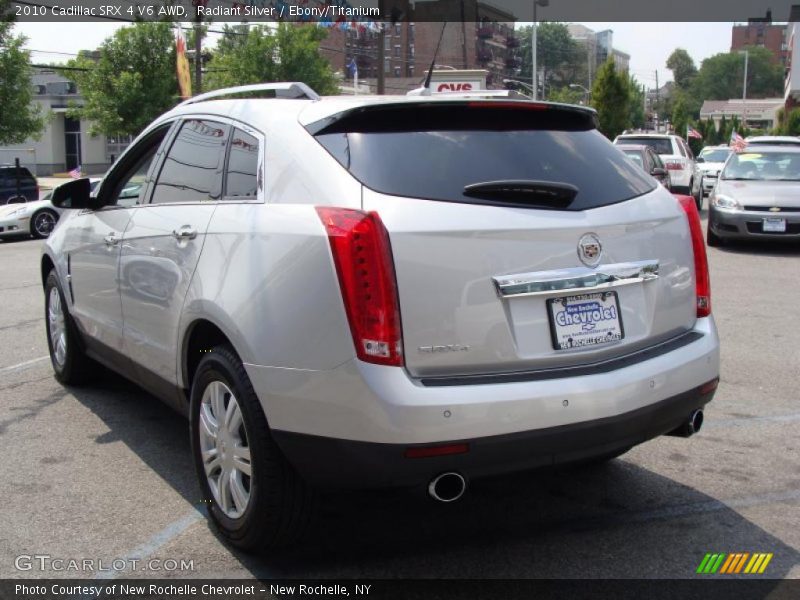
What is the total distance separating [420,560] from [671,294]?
1451mm

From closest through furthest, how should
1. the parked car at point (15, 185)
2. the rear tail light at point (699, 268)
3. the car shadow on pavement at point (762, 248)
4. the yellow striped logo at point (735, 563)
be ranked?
the yellow striped logo at point (735, 563)
the rear tail light at point (699, 268)
the car shadow on pavement at point (762, 248)
the parked car at point (15, 185)

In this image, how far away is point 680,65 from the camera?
7264 inches

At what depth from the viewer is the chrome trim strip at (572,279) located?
10.4 ft

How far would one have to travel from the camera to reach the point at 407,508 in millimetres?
4141

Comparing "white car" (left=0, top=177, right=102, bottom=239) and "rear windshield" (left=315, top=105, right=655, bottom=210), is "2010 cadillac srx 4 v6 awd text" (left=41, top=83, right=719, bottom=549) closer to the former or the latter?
"rear windshield" (left=315, top=105, right=655, bottom=210)

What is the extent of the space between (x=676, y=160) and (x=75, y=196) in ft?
64.4

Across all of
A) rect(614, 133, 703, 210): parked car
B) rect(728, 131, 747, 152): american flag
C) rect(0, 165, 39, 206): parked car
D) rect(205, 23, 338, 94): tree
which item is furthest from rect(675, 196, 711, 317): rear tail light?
rect(205, 23, 338, 94): tree

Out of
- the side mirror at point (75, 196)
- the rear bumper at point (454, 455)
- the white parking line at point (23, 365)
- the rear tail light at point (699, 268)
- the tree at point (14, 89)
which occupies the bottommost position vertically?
the white parking line at point (23, 365)

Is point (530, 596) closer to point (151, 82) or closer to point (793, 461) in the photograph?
point (793, 461)

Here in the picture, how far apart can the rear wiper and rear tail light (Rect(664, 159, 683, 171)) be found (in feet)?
65.8

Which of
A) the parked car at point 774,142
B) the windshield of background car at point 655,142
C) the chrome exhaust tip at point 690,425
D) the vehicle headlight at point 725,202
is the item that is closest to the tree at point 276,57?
the windshield of background car at point 655,142

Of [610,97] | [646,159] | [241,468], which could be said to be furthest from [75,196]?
[610,97]

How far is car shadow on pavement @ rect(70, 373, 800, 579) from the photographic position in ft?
11.5

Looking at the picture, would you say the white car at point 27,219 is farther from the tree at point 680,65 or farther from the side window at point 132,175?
the tree at point 680,65
